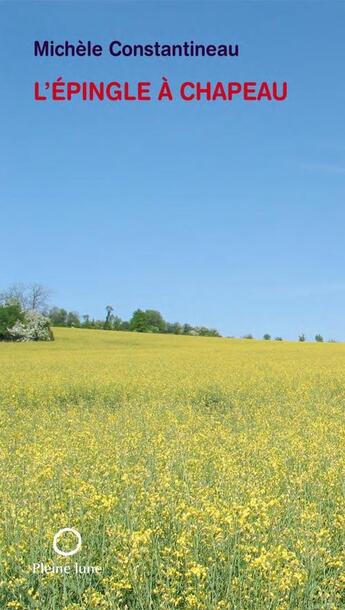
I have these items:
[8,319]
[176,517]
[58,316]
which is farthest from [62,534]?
[58,316]

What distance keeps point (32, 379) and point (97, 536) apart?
14985mm

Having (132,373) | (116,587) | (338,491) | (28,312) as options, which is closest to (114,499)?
(116,587)

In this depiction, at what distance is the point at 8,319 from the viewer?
6138 centimetres

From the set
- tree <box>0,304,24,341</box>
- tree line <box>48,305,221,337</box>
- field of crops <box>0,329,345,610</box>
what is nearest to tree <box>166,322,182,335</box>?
tree line <box>48,305,221,337</box>

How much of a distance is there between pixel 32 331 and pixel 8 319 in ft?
11.4

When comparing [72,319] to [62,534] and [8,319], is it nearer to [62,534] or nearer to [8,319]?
[8,319]

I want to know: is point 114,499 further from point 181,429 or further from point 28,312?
point 28,312

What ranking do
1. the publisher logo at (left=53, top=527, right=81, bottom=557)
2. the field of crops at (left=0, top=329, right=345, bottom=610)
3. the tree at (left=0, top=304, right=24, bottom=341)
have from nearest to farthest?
the field of crops at (left=0, top=329, right=345, bottom=610) → the publisher logo at (left=53, top=527, right=81, bottom=557) → the tree at (left=0, top=304, right=24, bottom=341)

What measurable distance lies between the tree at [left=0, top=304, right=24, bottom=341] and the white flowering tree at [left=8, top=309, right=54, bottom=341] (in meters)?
0.41

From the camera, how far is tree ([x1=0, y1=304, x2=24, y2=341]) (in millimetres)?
61094

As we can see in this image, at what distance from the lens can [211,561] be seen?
440 cm

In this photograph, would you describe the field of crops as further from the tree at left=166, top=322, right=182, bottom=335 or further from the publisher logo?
the tree at left=166, top=322, right=182, bottom=335

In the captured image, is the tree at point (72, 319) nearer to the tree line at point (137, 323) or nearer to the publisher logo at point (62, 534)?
the tree line at point (137, 323)

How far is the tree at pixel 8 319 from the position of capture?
61094 millimetres
